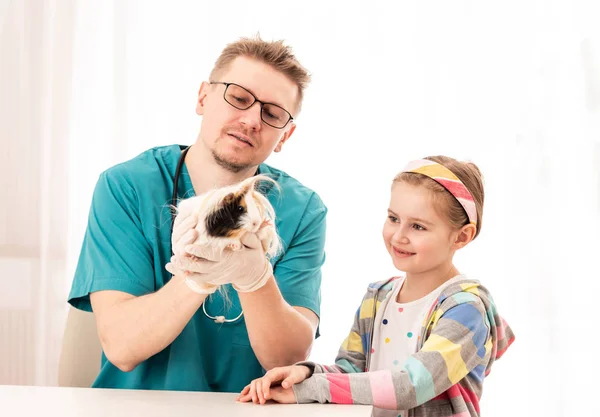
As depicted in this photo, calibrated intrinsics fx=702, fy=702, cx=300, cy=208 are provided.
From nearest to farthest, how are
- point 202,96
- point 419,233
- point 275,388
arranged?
point 275,388 → point 419,233 → point 202,96

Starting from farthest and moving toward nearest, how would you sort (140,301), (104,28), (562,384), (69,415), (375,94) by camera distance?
(104,28)
(375,94)
(562,384)
(140,301)
(69,415)

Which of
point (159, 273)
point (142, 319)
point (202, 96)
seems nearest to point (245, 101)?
point (202, 96)

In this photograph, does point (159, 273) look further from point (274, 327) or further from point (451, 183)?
point (451, 183)

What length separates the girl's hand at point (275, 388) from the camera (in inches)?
42.6

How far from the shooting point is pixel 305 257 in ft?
5.20

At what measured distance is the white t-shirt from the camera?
1.38 metres

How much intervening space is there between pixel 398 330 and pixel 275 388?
39cm

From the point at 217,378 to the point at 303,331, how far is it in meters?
0.23

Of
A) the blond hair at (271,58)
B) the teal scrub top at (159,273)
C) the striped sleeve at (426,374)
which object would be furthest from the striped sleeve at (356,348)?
the blond hair at (271,58)

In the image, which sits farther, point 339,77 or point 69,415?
point 339,77

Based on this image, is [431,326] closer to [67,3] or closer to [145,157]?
[145,157]

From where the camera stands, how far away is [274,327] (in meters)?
1.32

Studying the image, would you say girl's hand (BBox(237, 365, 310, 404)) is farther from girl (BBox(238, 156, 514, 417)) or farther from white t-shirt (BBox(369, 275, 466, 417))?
white t-shirt (BBox(369, 275, 466, 417))

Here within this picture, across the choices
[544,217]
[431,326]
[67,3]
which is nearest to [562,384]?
[544,217]
